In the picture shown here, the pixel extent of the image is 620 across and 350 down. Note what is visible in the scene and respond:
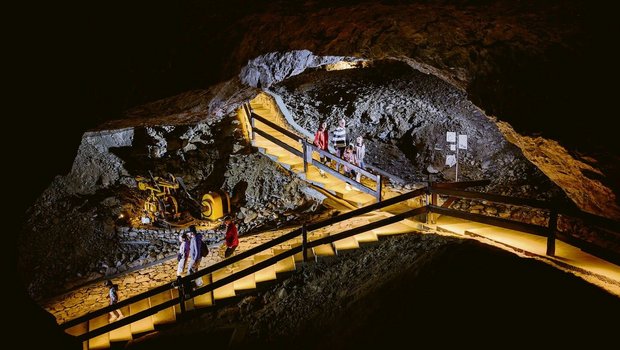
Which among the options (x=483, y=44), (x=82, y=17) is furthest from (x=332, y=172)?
(x=82, y=17)

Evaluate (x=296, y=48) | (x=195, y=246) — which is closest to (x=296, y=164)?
(x=195, y=246)

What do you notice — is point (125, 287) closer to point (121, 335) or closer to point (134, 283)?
point (134, 283)

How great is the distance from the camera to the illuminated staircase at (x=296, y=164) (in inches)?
444

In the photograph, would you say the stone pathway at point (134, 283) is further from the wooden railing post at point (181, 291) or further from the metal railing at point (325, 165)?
the wooden railing post at point (181, 291)

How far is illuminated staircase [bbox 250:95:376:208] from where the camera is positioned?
11289 millimetres

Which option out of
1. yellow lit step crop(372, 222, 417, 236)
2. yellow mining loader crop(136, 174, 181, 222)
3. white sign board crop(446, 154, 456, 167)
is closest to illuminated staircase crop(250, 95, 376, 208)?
yellow lit step crop(372, 222, 417, 236)

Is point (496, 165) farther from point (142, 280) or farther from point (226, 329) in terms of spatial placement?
point (142, 280)

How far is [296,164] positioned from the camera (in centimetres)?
1403

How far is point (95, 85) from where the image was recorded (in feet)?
18.3

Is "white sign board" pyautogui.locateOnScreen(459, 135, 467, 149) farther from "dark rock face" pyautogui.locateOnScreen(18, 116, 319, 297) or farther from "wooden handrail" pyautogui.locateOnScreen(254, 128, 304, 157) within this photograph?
"dark rock face" pyautogui.locateOnScreen(18, 116, 319, 297)

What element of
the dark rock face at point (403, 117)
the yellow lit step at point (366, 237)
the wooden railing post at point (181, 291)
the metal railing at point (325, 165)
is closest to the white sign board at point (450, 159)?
the dark rock face at point (403, 117)

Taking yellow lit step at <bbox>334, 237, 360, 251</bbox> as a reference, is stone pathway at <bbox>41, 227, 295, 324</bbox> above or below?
below

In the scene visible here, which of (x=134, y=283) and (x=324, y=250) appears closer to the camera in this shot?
(x=324, y=250)

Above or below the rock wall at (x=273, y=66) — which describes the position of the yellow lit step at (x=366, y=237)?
below
